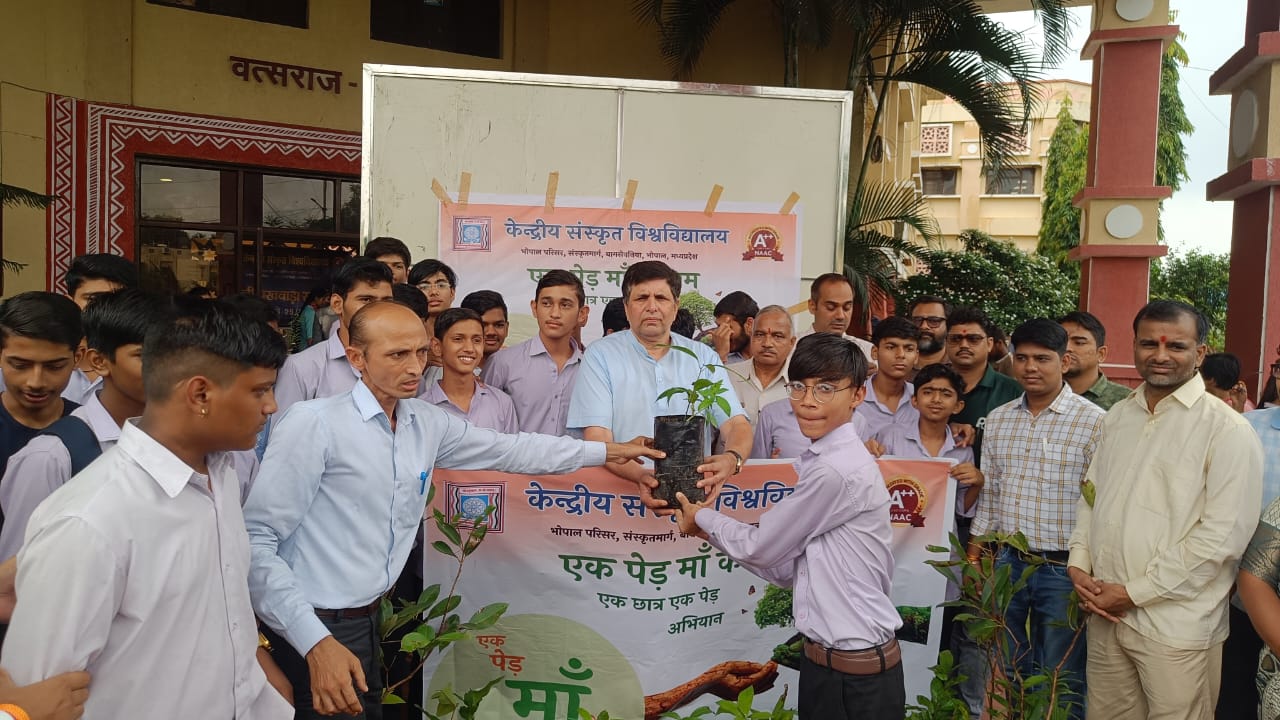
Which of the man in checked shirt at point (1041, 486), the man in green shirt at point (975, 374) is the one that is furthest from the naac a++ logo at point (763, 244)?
the man in checked shirt at point (1041, 486)

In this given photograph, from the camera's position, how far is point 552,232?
5.82 meters

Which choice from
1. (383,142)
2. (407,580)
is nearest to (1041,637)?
(407,580)

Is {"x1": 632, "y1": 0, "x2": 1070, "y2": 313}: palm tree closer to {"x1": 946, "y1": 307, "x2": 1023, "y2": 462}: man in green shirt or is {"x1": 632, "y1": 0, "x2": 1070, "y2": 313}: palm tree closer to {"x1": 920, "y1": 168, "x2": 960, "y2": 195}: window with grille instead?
{"x1": 946, "y1": 307, "x2": 1023, "y2": 462}: man in green shirt

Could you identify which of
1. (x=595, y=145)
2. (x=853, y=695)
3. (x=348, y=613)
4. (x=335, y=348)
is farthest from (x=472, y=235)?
(x=853, y=695)

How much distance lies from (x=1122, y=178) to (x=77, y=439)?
28.9 feet

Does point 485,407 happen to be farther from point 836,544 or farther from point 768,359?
point 836,544

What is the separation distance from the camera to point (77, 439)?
2.44 meters

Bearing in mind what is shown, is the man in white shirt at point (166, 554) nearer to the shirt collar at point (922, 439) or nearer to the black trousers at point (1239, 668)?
the shirt collar at point (922, 439)

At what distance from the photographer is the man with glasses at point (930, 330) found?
5.31 m

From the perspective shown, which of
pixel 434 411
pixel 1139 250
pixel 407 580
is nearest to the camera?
pixel 434 411

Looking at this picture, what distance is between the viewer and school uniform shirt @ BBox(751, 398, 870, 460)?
13.8 ft

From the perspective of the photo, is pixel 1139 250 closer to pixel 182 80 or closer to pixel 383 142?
pixel 383 142

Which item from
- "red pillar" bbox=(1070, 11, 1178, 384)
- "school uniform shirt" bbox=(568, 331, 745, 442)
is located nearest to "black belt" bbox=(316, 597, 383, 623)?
"school uniform shirt" bbox=(568, 331, 745, 442)

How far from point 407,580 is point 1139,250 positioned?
755cm
